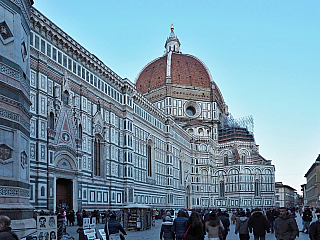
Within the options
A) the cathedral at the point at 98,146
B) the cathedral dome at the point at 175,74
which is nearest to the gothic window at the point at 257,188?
the cathedral at the point at 98,146

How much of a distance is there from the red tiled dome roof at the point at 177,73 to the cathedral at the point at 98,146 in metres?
13.1

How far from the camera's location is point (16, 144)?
583 inches

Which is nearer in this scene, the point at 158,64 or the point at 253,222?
the point at 253,222

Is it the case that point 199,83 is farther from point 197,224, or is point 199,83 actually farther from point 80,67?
point 197,224

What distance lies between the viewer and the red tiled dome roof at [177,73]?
111m

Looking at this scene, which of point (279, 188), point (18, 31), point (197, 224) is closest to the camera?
point (197, 224)

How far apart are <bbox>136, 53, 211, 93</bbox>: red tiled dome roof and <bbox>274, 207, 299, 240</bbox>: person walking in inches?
3857

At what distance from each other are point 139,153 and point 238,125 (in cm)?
6533

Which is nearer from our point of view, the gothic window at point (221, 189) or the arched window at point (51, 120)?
the arched window at point (51, 120)

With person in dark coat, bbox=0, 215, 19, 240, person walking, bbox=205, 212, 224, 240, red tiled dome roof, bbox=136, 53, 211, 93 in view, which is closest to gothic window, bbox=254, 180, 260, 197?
red tiled dome roof, bbox=136, 53, 211, 93

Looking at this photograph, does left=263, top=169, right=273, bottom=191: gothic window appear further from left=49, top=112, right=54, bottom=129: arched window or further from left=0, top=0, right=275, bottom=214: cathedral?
left=49, top=112, right=54, bottom=129: arched window

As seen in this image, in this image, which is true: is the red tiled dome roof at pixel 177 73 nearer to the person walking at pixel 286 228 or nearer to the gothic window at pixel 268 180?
the gothic window at pixel 268 180

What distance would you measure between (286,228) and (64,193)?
2922cm

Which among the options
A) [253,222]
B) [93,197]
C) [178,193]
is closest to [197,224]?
[253,222]
